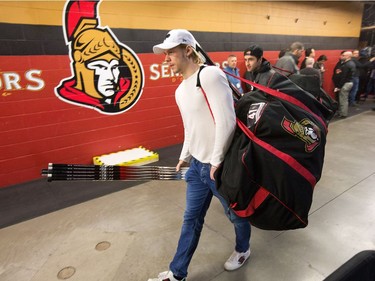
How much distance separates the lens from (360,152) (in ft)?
13.5

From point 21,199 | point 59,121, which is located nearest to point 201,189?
point 21,199

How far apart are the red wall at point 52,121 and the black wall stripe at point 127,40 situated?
97 mm

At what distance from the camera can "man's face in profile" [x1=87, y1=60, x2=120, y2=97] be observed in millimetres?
3625

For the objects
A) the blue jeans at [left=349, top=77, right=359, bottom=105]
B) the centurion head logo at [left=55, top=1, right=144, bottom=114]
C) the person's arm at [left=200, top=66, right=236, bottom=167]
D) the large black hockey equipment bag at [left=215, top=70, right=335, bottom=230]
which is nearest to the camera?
the large black hockey equipment bag at [left=215, top=70, right=335, bottom=230]

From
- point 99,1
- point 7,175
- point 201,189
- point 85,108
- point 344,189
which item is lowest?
point 344,189

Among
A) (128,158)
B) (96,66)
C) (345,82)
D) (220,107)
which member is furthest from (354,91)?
(220,107)

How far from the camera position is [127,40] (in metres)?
3.82

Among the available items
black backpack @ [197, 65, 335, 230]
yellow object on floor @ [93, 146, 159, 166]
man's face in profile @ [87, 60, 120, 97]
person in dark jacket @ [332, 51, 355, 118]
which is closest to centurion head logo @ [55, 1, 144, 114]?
man's face in profile @ [87, 60, 120, 97]

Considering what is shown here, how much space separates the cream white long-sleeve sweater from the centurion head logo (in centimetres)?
242

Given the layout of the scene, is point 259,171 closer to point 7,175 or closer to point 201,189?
point 201,189

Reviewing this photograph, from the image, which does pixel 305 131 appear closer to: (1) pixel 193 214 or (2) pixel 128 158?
(1) pixel 193 214

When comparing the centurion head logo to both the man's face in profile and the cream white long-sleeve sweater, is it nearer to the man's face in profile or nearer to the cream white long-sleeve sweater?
the man's face in profile

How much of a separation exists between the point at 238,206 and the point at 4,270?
1.85 metres

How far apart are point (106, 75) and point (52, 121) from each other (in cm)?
92
